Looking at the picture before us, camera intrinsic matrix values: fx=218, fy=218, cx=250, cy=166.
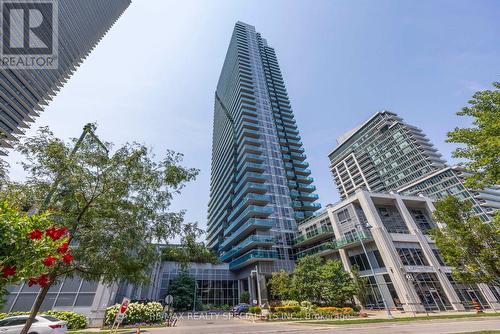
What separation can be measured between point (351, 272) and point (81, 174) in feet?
114

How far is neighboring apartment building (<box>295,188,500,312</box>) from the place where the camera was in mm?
28844

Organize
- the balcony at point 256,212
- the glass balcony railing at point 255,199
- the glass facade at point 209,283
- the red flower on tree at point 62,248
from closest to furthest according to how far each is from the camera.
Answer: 1. the red flower on tree at point 62,248
2. the glass facade at point 209,283
3. the balcony at point 256,212
4. the glass balcony railing at point 255,199

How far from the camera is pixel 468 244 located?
664 inches

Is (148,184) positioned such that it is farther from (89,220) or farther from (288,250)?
(288,250)

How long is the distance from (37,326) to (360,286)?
33.4 meters

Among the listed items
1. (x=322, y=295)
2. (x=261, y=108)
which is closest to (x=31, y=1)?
(x=261, y=108)

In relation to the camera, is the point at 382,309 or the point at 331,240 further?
the point at 331,240

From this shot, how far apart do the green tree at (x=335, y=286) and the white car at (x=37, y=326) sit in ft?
90.1

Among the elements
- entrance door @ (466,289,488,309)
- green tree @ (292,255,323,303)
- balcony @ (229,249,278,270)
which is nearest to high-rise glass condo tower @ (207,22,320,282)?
balcony @ (229,249,278,270)

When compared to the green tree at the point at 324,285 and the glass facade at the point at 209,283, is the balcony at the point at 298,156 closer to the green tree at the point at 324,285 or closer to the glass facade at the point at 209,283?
the glass facade at the point at 209,283

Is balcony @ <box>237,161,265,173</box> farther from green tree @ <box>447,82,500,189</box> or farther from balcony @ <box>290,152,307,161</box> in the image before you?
green tree @ <box>447,82,500,189</box>

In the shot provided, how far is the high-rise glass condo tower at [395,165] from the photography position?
8050 centimetres

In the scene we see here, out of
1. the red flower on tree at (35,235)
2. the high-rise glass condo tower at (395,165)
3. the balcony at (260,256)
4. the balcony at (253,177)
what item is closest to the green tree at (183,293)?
the balcony at (260,256)

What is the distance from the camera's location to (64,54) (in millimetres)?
73688
